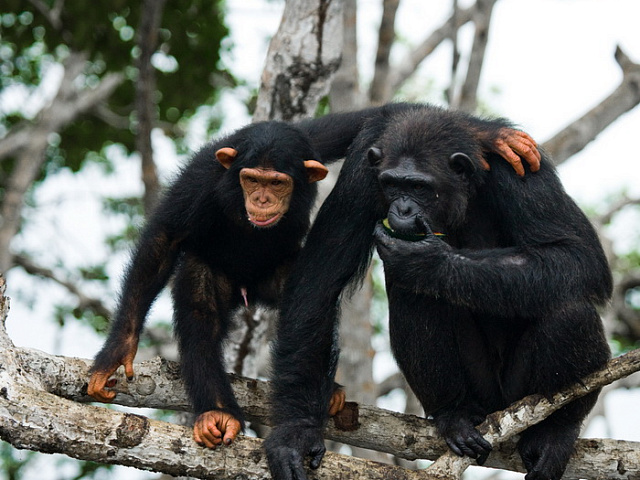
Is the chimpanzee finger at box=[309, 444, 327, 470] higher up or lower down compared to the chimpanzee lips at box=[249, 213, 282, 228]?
lower down

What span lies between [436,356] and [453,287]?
64 centimetres

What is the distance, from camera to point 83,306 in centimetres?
1472

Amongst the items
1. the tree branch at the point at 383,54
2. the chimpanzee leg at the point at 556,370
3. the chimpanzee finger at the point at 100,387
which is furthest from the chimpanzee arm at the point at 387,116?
the tree branch at the point at 383,54

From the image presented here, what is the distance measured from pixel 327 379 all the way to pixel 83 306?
394 inches

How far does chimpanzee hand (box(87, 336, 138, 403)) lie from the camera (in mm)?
5305

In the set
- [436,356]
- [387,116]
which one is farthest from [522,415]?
[387,116]

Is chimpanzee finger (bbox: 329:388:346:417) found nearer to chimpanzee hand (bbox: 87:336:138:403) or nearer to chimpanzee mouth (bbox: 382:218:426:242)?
chimpanzee mouth (bbox: 382:218:426:242)

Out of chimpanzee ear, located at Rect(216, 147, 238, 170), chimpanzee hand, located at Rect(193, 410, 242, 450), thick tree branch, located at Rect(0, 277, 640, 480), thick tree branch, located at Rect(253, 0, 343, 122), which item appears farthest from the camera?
thick tree branch, located at Rect(253, 0, 343, 122)

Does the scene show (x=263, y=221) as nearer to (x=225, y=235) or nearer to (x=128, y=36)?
(x=225, y=235)

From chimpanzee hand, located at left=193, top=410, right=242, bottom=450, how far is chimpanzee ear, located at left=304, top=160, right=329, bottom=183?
1.93 meters

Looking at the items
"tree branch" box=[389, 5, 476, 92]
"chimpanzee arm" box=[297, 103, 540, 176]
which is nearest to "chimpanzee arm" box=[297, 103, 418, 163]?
"chimpanzee arm" box=[297, 103, 540, 176]

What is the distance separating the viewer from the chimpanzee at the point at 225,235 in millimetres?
5621

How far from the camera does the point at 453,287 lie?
17.0 ft

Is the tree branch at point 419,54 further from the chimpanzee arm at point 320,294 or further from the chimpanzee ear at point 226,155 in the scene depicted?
the chimpanzee arm at point 320,294
